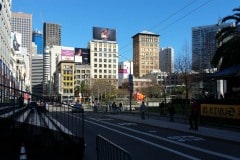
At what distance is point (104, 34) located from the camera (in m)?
178

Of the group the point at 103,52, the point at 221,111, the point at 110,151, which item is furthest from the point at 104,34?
the point at 110,151

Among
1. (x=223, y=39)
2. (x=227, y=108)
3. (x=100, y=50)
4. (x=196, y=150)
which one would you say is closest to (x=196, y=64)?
(x=223, y=39)

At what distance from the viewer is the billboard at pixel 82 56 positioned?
184m

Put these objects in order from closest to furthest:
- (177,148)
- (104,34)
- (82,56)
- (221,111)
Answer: (177,148), (221,111), (104,34), (82,56)

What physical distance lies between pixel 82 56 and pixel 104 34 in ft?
50.5

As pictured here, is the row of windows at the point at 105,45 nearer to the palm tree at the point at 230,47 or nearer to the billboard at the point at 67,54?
the billboard at the point at 67,54

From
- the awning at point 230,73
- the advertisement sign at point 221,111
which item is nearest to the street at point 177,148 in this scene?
the advertisement sign at point 221,111

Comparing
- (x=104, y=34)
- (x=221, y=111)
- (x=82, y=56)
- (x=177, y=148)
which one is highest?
(x=104, y=34)

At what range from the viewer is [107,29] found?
181 meters

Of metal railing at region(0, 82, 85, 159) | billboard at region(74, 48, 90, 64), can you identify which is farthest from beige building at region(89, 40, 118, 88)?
metal railing at region(0, 82, 85, 159)

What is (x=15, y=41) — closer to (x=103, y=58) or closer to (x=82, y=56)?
(x=103, y=58)

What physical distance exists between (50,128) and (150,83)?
131696 millimetres

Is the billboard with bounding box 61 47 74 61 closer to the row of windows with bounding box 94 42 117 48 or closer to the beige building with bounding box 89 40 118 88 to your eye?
the beige building with bounding box 89 40 118 88

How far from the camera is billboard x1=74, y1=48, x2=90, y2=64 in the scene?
184m
